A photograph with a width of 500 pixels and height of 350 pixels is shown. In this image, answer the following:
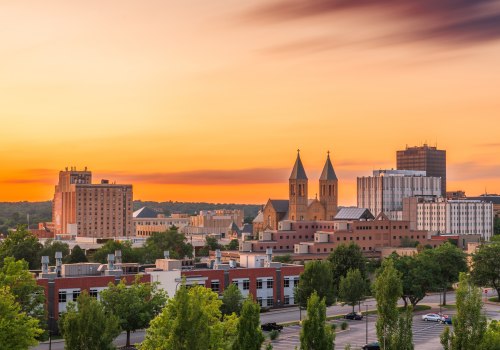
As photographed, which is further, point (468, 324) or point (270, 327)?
point (270, 327)

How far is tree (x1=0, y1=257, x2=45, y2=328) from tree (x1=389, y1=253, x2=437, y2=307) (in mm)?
53332

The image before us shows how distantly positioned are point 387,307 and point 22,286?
38053 mm

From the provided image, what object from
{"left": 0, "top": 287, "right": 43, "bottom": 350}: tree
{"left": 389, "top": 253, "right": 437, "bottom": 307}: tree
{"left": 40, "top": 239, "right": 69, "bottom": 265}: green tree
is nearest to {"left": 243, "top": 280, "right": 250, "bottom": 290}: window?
{"left": 389, "top": 253, "right": 437, "bottom": 307}: tree

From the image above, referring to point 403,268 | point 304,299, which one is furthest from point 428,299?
point 304,299

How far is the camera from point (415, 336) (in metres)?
99.3

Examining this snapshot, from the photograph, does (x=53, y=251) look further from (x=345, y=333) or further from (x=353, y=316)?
(x=345, y=333)

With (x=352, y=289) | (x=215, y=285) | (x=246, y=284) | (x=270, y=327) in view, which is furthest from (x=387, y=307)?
A: (x=246, y=284)

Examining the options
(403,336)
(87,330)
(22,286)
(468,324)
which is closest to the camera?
(468,324)

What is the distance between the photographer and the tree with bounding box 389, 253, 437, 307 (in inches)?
4683

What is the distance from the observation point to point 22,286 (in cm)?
8262

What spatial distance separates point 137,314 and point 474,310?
41.0 metres

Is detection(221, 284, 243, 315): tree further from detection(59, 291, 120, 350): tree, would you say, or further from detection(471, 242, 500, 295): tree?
detection(471, 242, 500, 295): tree

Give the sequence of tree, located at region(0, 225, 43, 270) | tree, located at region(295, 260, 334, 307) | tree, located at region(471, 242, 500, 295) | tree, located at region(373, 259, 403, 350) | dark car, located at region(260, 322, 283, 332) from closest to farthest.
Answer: tree, located at region(373, 259, 403, 350)
dark car, located at region(260, 322, 283, 332)
tree, located at region(295, 260, 334, 307)
tree, located at region(471, 242, 500, 295)
tree, located at region(0, 225, 43, 270)

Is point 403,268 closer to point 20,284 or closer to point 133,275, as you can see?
point 133,275
